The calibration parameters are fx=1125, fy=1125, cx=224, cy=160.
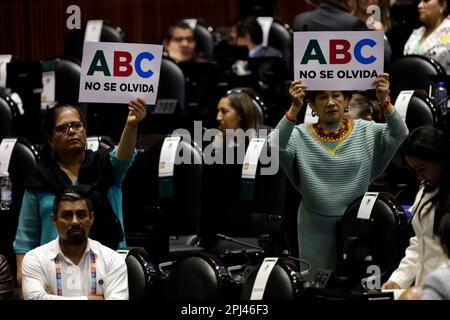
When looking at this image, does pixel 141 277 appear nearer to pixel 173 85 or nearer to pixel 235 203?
pixel 235 203

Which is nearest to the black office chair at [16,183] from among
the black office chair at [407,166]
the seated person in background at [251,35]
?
the black office chair at [407,166]

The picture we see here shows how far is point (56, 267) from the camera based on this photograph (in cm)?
492

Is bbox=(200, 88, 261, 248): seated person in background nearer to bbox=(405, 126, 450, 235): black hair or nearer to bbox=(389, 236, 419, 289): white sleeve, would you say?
bbox=(389, 236, 419, 289): white sleeve

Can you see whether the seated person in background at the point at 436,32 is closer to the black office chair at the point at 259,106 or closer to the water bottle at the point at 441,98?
the water bottle at the point at 441,98

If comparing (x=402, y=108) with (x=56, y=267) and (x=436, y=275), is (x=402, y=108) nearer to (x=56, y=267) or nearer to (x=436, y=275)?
(x=56, y=267)

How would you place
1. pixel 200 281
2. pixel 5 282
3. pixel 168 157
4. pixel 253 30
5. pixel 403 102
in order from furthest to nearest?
pixel 253 30
pixel 168 157
pixel 403 102
pixel 5 282
pixel 200 281

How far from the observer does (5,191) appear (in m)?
6.82

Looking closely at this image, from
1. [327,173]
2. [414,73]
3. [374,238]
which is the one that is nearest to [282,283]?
[327,173]

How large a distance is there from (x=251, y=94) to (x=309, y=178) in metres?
2.23

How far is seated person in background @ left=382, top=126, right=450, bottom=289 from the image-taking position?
13.8ft

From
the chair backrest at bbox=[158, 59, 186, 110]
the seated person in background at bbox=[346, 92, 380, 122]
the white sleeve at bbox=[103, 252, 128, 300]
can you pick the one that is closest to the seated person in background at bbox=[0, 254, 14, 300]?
Result: the white sleeve at bbox=[103, 252, 128, 300]

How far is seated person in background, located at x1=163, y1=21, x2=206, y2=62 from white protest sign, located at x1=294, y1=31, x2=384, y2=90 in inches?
167

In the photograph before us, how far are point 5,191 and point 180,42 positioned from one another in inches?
117
